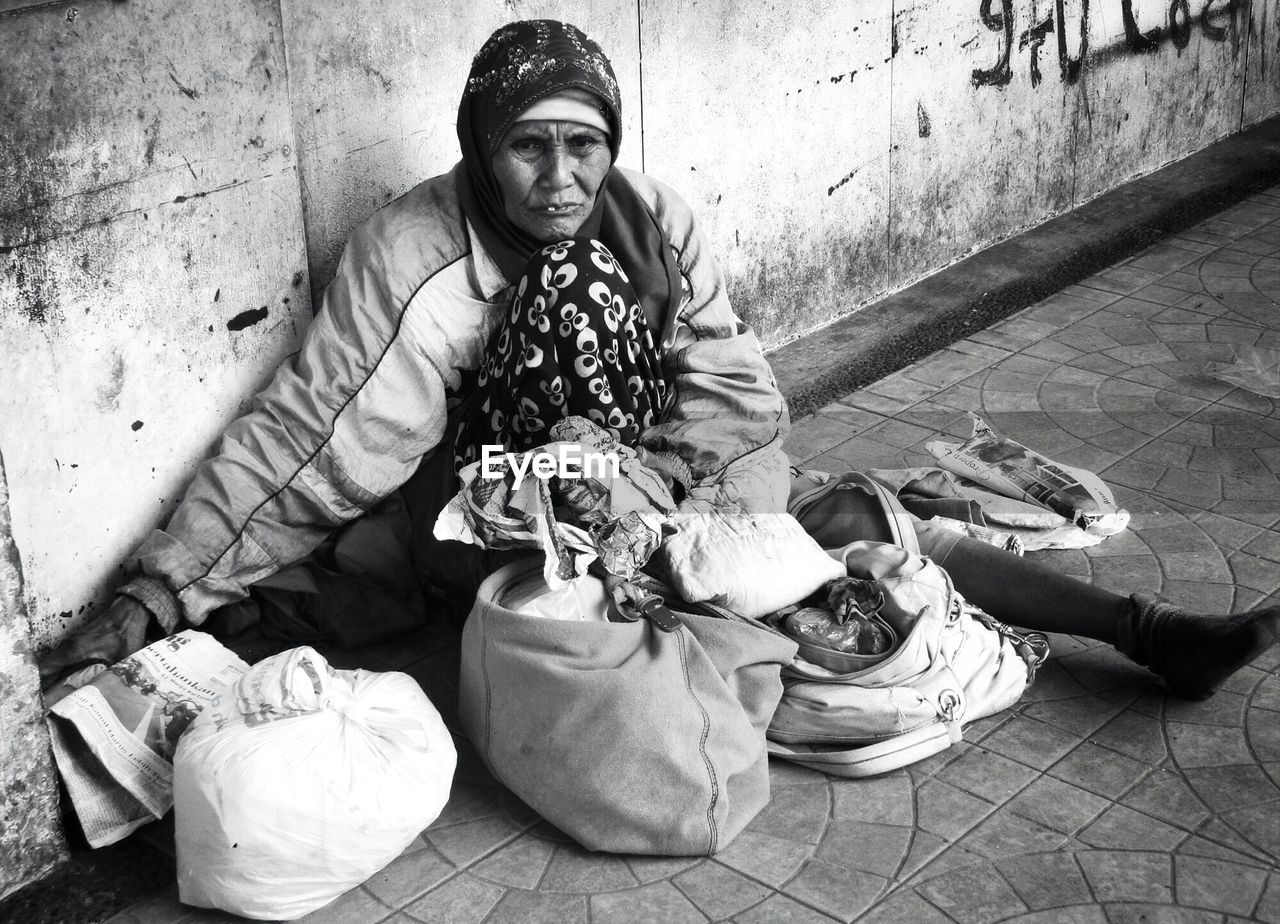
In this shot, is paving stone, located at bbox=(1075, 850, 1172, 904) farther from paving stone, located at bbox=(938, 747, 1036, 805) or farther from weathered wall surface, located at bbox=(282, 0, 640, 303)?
weathered wall surface, located at bbox=(282, 0, 640, 303)

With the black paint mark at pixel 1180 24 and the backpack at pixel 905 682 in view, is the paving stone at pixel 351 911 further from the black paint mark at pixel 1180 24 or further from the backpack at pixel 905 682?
the black paint mark at pixel 1180 24

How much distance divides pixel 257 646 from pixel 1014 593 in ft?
5.13

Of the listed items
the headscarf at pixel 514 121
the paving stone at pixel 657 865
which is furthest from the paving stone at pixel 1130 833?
the headscarf at pixel 514 121

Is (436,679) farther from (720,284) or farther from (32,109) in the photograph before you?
(32,109)

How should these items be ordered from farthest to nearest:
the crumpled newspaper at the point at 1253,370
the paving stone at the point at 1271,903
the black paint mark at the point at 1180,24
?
the black paint mark at the point at 1180,24 < the crumpled newspaper at the point at 1253,370 < the paving stone at the point at 1271,903

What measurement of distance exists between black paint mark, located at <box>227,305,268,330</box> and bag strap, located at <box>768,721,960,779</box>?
141 cm

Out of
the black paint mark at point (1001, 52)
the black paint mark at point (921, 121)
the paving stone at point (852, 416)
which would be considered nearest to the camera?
the paving stone at point (852, 416)

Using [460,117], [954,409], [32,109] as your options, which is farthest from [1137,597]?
[32,109]

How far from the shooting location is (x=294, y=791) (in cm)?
227

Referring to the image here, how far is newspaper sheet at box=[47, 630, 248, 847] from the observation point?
246 centimetres

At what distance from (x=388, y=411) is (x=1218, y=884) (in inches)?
68.7

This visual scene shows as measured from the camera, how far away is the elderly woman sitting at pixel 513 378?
2838mm

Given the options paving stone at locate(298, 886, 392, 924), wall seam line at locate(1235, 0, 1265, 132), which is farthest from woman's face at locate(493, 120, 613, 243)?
wall seam line at locate(1235, 0, 1265, 132)
